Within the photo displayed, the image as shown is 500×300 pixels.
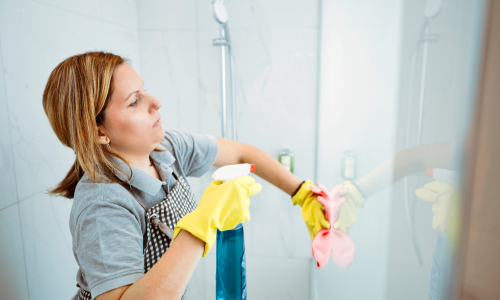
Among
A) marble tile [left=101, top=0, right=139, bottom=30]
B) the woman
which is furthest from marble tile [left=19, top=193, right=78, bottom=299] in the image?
marble tile [left=101, top=0, right=139, bottom=30]

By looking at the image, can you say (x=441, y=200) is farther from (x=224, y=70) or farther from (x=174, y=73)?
(x=174, y=73)

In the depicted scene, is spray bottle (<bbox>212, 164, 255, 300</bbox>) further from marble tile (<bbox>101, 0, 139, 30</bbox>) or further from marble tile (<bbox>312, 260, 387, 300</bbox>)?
marble tile (<bbox>101, 0, 139, 30</bbox>)

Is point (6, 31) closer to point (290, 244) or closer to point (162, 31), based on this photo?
point (162, 31)

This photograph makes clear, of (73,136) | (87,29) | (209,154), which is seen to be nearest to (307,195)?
(209,154)

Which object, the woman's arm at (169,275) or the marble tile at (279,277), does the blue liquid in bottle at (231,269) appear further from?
the marble tile at (279,277)

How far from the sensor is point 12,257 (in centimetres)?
79

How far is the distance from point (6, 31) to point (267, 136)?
1.01 m

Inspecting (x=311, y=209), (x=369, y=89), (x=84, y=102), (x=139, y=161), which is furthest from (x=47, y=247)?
(x=369, y=89)

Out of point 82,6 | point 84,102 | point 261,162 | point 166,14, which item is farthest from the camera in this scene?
point 166,14

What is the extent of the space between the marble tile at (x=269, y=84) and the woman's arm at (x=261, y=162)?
455 millimetres

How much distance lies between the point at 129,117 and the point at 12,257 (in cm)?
50

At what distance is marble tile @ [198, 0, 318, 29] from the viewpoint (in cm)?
133

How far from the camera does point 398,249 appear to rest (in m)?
0.26

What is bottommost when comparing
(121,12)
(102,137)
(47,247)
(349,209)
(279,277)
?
(279,277)
